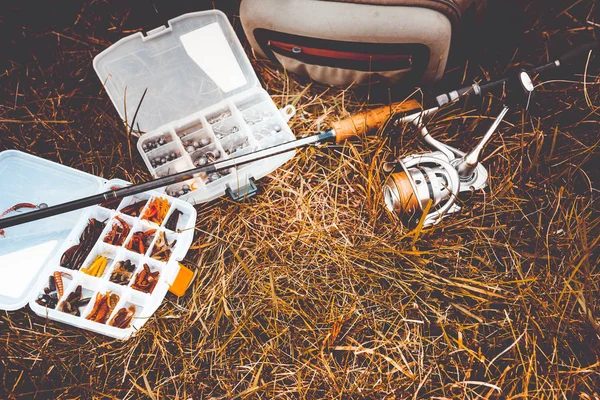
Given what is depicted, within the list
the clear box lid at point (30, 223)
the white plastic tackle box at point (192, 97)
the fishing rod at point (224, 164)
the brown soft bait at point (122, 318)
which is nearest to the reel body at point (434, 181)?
the fishing rod at point (224, 164)

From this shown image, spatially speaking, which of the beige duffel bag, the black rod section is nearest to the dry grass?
the black rod section

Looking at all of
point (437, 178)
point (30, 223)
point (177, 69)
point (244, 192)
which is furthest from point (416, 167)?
point (30, 223)

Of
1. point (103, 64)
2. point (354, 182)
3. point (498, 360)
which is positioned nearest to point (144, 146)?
point (103, 64)

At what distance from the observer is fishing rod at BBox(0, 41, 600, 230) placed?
82.0 inches

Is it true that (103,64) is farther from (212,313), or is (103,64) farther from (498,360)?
(498,360)

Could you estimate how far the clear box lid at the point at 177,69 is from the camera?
2.41 metres

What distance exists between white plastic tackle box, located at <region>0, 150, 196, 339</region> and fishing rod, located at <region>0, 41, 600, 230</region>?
154 millimetres

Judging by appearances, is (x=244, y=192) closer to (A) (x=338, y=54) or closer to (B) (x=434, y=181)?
(A) (x=338, y=54)

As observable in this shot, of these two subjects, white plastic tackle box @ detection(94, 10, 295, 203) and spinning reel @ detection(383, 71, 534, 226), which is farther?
white plastic tackle box @ detection(94, 10, 295, 203)

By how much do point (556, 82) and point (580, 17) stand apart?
443 mm

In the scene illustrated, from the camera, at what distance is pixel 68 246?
2143 mm

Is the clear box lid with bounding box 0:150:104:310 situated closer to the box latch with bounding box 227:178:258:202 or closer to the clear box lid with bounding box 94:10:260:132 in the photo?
the clear box lid with bounding box 94:10:260:132

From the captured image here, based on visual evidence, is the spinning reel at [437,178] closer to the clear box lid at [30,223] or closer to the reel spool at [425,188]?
the reel spool at [425,188]

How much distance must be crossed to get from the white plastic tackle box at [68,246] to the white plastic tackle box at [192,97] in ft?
0.85
